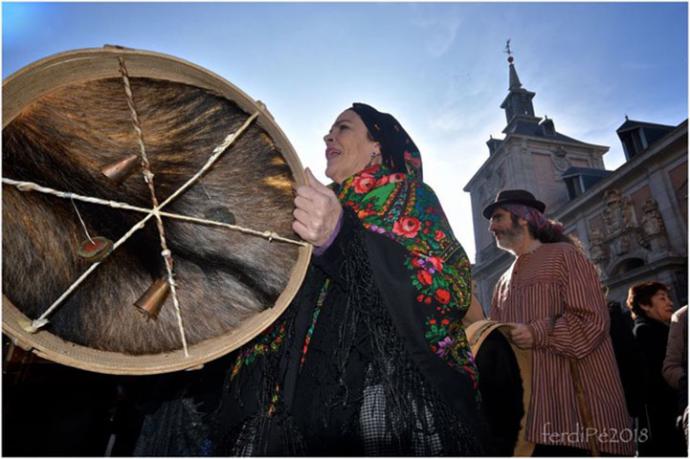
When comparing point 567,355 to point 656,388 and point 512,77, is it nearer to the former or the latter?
point 656,388

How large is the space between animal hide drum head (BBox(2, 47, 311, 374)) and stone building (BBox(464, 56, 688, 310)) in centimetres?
1656

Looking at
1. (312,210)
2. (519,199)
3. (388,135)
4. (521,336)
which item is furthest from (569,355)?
(312,210)

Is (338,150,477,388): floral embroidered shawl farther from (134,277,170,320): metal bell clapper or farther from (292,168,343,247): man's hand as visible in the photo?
(134,277,170,320): metal bell clapper

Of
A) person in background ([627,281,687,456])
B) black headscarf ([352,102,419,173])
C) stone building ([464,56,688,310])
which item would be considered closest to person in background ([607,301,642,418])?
person in background ([627,281,687,456])

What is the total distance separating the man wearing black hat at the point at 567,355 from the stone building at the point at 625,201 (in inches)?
569

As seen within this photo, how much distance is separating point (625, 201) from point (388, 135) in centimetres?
1816

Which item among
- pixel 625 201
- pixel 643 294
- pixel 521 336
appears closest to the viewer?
pixel 521 336

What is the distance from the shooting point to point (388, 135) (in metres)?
1.96

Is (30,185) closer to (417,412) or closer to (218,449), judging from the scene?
(218,449)

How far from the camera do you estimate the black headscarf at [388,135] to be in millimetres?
1877

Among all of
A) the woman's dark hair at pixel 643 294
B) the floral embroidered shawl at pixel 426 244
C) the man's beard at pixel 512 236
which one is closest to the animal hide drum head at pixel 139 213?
the floral embroidered shawl at pixel 426 244

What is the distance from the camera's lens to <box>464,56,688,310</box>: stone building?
1441cm

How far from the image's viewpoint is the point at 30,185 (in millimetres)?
1062

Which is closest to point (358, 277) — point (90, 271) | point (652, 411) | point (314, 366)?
point (314, 366)
